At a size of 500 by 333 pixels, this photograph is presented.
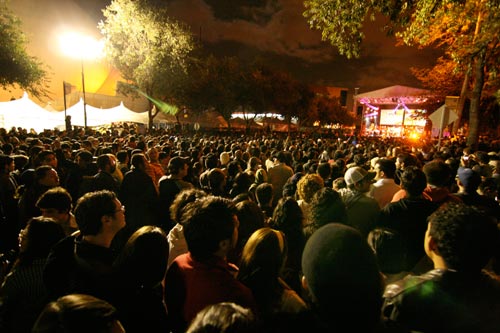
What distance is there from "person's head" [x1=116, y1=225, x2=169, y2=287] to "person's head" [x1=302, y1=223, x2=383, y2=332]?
1.06 m

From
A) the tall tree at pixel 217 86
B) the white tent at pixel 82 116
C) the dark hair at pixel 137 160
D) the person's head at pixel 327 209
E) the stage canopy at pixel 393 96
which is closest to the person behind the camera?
the person's head at pixel 327 209

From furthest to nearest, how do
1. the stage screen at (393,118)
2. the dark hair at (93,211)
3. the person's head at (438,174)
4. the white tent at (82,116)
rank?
the stage screen at (393,118), the white tent at (82,116), the person's head at (438,174), the dark hair at (93,211)

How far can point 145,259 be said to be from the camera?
2.11 meters

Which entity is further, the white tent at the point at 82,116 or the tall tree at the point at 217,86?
the tall tree at the point at 217,86

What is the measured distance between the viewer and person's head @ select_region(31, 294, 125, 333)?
1.35 meters

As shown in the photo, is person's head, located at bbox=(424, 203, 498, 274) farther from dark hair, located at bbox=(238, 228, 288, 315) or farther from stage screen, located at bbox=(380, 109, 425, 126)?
stage screen, located at bbox=(380, 109, 425, 126)

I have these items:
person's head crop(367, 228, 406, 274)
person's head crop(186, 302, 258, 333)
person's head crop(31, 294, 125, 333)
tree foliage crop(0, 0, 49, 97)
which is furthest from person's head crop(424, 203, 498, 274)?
tree foliage crop(0, 0, 49, 97)

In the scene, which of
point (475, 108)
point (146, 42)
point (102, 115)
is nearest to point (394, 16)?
point (475, 108)

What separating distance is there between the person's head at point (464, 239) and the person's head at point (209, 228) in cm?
127

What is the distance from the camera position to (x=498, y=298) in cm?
161

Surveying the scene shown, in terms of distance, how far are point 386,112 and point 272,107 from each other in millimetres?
23941

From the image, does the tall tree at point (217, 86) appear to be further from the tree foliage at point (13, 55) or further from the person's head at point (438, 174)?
the person's head at point (438, 174)

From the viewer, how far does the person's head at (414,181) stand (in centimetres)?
341

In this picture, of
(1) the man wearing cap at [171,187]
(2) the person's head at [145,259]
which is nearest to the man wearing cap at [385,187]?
(1) the man wearing cap at [171,187]
